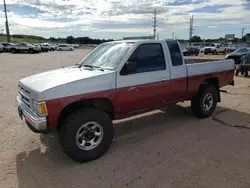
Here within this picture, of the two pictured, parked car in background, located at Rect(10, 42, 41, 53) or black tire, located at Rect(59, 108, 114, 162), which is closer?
black tire, located at Rect(59, 108, 114, 162)

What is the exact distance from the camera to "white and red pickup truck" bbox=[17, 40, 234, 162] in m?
3.40

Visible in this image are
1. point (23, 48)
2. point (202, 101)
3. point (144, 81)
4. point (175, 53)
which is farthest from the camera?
point (23, 48)

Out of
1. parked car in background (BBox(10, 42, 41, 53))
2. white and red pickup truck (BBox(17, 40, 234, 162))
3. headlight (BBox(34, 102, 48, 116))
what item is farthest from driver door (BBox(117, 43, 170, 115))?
parked car in background (BBox(10, 42, 41, 53))

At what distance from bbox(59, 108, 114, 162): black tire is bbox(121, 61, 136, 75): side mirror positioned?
31.7 inches

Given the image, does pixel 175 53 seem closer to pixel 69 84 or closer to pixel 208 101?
pixel 208 101

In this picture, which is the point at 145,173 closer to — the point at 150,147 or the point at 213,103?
the point at 150,147

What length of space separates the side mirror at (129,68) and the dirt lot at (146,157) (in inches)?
54.5

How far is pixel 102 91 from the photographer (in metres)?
3.72

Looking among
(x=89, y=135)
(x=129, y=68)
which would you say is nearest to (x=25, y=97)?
(x=89, y=135)

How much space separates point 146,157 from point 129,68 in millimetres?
1533

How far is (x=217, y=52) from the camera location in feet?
131

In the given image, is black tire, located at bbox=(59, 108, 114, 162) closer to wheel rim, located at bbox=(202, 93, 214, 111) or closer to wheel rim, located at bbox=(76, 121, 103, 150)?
wheel rim, located at bbox=(76, 121, 103, 150)

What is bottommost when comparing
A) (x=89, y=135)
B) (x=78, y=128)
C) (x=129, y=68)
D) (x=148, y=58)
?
(x=89, y=135)

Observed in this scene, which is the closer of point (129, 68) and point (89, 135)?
point (89, 135)
